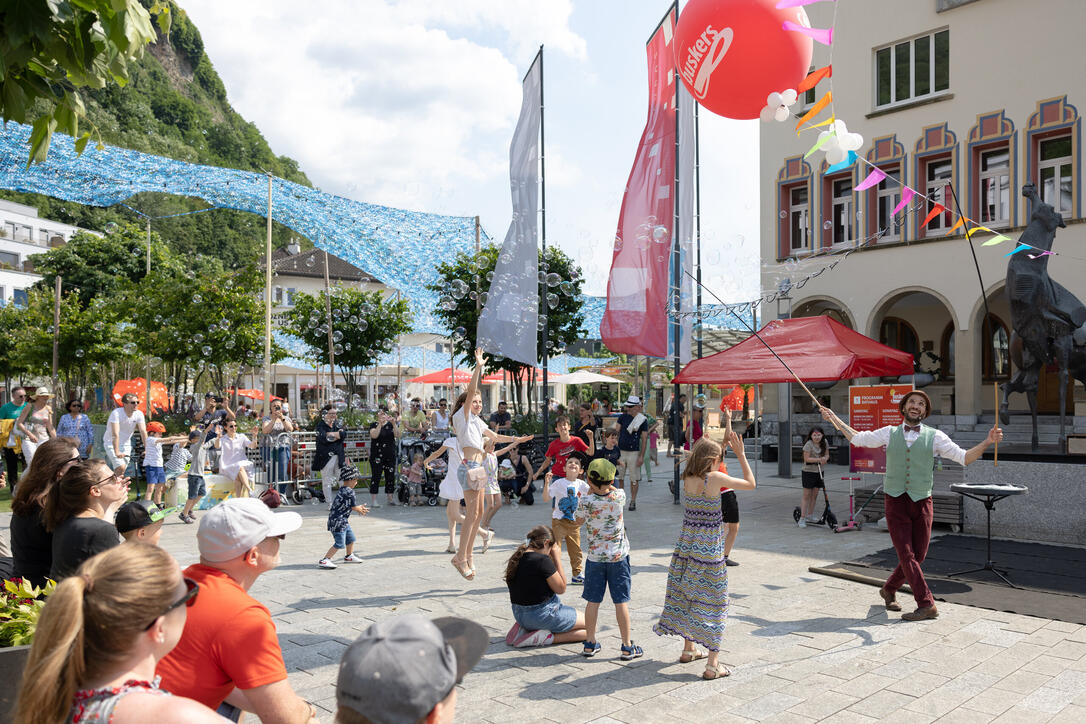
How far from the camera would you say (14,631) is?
3.64 meters

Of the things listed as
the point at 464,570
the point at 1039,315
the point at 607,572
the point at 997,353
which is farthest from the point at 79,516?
the point at 997,353

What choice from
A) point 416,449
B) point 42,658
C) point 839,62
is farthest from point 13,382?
point 42,658

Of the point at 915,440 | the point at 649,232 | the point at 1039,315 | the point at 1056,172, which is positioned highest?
the point at 1056,172

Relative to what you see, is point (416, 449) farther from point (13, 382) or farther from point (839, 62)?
point (13, 382)

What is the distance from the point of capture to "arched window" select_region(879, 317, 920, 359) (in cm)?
2312

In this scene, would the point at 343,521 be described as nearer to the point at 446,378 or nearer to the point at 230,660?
the point at 230,660

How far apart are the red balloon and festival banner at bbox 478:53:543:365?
6870mm

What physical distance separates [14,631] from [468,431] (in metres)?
5.46

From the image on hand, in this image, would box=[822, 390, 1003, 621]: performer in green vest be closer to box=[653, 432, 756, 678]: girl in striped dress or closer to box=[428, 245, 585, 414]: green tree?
box=[653, 432, 756, 678]: girl in striped dress

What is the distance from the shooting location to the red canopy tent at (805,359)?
12406 mm

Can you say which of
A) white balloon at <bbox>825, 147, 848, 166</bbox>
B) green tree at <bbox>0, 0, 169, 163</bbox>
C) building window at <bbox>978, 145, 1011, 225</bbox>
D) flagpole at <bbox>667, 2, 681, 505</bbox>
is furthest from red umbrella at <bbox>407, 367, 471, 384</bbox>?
green tree at <bbox>0, 0, 169, 163</bbox>

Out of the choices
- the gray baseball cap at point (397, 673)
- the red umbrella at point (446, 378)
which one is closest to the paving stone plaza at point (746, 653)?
the gray baseball cap at point (397, 673)

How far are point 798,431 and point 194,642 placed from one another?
2217 centimetres

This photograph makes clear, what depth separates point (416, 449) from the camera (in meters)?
15.6
